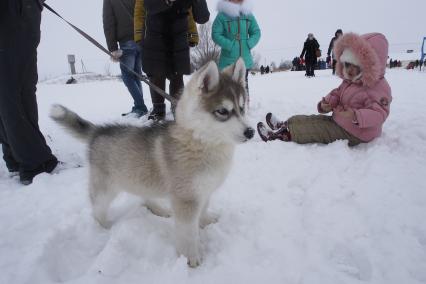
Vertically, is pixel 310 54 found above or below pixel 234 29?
below

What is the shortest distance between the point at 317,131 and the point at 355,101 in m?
0.61

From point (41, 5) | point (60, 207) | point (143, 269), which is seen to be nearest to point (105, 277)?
point (143, 269)

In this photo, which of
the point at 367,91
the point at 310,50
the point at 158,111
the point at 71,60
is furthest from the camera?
the point at 71,60

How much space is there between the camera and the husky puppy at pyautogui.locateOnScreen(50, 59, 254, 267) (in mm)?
2062

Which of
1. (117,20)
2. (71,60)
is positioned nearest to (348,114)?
(117,20)

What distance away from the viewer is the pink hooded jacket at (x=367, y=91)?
353 centimetres

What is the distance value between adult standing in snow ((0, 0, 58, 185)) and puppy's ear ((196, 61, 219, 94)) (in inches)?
83.2

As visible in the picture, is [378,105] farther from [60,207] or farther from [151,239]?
[60,207]

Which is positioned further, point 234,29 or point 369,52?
point 234,29

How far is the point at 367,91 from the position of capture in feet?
12.1

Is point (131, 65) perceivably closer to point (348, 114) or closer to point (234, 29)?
point (234, 29)

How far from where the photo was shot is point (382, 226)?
7.20 ft

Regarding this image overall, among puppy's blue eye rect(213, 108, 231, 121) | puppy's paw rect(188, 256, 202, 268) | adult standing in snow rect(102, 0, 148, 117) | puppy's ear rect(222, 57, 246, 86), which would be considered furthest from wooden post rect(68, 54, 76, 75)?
puppy's paw rect(188, 256, 202, 268)

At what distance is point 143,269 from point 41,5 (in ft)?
9.77
